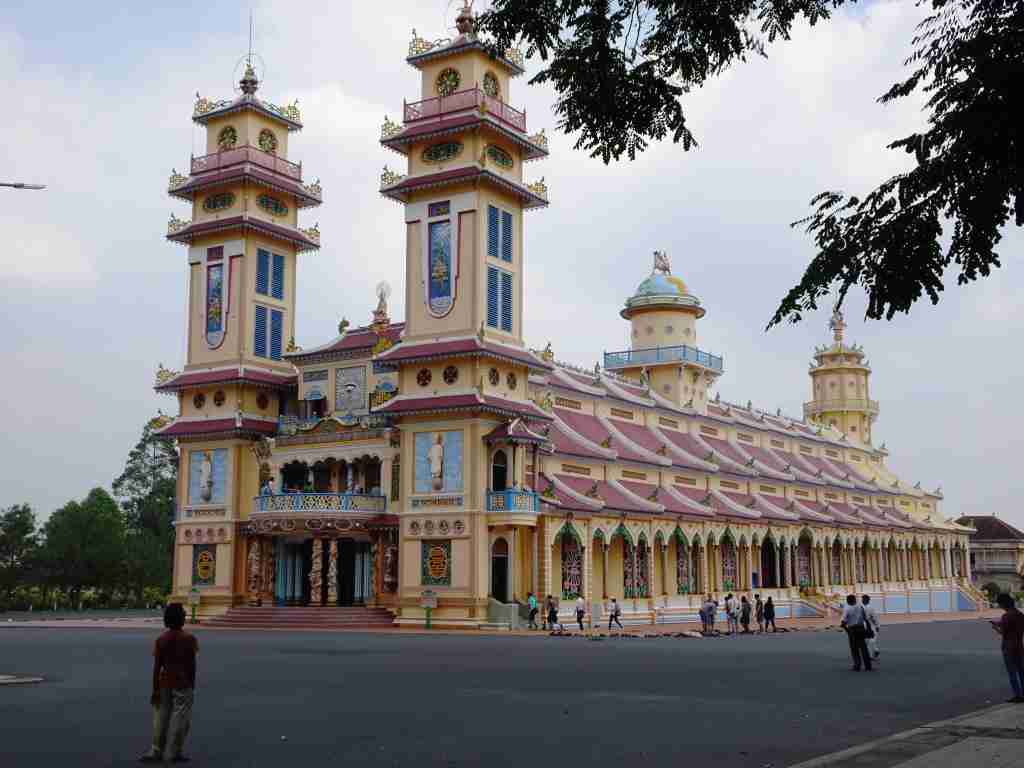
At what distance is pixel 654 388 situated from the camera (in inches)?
2744

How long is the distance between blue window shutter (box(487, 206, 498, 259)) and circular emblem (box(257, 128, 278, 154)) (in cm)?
1362

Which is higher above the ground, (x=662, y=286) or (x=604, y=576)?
(x=662, y=286)

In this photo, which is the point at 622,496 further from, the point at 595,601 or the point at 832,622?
the point at 832,622

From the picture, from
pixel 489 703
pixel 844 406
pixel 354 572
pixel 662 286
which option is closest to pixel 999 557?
pixel 844 406

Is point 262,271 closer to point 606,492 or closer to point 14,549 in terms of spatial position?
point 606,492

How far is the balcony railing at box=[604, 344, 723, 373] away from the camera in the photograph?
2680 inches

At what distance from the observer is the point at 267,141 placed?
5322cm

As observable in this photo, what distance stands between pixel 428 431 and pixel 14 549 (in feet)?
115

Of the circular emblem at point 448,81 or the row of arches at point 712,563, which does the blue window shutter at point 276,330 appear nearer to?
the circular emblem at point 448,81

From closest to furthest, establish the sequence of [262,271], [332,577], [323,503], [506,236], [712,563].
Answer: [323,503] → [332,577] → [506,236] → [262,271] → [712,563]

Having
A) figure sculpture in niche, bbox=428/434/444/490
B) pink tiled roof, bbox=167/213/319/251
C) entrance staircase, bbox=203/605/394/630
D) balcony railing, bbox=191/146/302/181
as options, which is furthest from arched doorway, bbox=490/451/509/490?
balcony railing, bbox=191/146/302/181

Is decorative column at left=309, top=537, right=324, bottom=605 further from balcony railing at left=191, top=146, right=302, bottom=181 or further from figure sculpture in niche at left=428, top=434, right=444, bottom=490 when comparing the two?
balcony railing at left=191, top=146, right=302, bottom=181

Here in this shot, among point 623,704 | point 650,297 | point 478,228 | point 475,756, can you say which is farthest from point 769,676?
point 650,297

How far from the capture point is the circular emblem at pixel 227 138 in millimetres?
52500
